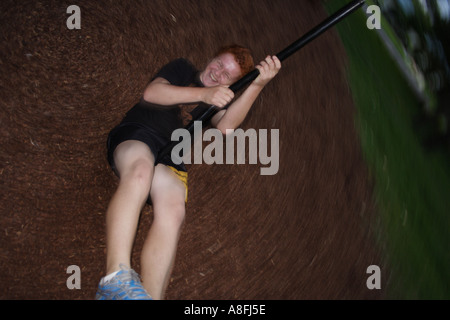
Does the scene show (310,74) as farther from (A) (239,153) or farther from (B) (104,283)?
(B) (104,283)

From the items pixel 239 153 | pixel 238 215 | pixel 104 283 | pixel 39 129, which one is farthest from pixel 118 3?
pixel 104 283

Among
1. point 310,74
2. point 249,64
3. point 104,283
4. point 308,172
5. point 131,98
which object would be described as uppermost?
point 310,74

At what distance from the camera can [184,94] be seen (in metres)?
1.02

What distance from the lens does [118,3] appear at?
1.72 meters

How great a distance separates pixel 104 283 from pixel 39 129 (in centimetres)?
94

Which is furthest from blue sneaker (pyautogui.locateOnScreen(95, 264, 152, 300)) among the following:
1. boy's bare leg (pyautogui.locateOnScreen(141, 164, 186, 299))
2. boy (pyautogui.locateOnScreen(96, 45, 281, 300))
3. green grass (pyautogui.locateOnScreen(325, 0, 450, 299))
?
green grass (pyautogui.locateOnScreen(325, 0, 450, 299))

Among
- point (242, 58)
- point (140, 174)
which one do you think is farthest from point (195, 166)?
point (140, 174)

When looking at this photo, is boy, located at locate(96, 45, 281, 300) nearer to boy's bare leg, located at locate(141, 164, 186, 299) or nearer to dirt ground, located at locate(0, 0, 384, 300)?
boy's bare leg, located at locate(141, 164, 186, 299)

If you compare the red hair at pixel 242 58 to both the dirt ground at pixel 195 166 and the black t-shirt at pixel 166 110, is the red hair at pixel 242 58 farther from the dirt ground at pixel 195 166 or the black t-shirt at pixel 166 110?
the dirt ground at pixel 195 166

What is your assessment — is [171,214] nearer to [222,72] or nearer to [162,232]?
[162,232]

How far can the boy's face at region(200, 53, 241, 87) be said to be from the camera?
112cm

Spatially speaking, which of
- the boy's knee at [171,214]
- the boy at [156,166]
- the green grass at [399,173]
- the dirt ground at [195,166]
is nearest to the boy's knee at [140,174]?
the boy at [156,166]

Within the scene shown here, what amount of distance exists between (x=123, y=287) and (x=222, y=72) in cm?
63

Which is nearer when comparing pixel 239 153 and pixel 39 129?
pixel 39 129
